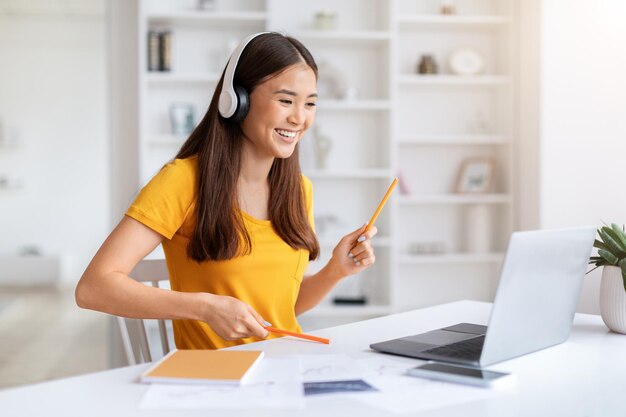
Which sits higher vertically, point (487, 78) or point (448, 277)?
point (487, 78)

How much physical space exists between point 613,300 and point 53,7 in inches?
146

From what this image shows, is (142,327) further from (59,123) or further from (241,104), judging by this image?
(59,123)

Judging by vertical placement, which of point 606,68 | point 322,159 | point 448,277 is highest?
point 606,68

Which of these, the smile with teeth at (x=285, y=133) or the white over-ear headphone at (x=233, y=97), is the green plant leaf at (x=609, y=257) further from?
the white over-ear headphone at (x=233, y=97)

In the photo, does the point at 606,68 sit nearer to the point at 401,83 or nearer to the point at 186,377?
the point at 401,83

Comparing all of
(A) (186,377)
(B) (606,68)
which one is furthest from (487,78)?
(A) (186,377)

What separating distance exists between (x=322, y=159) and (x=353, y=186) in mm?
279

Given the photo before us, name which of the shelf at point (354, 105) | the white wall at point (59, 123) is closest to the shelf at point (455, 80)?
the shelf at point (354, 105)

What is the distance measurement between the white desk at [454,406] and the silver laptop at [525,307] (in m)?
0.04

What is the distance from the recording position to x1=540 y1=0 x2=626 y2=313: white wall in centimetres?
339

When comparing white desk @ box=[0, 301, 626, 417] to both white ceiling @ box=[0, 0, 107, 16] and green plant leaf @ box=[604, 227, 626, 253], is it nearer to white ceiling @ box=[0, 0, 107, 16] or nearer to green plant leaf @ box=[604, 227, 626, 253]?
green plant leaf @ box=[604, 227, 626, 253]

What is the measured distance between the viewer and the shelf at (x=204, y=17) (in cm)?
383

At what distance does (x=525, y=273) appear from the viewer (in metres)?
1.21

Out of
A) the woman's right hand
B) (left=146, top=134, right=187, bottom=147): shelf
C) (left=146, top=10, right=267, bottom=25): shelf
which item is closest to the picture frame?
(left=146, top=10, right=267, bottom=25): shelf
